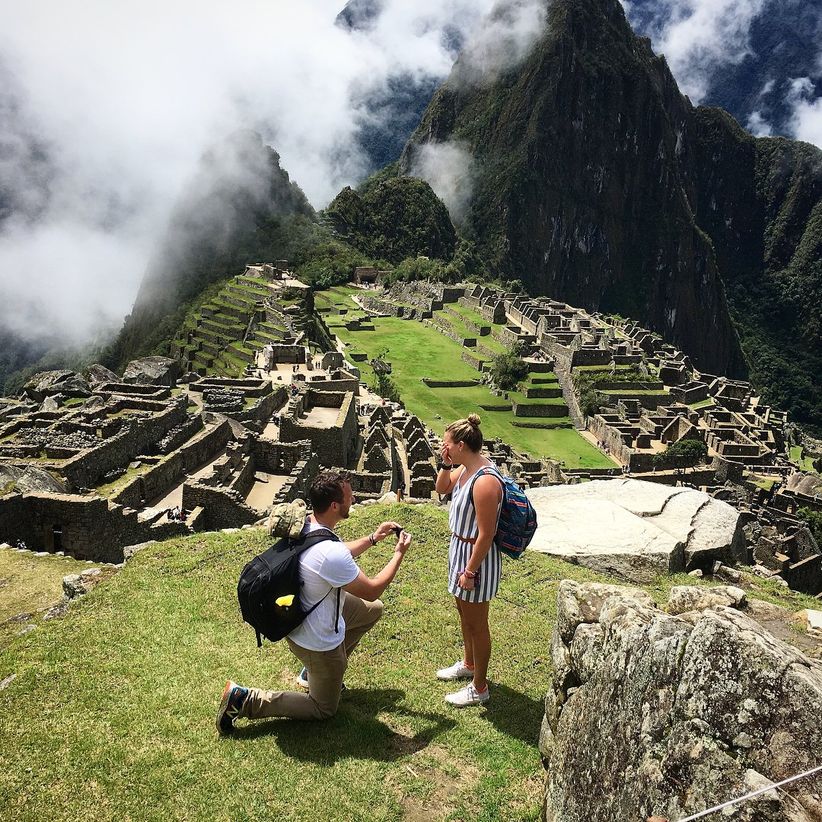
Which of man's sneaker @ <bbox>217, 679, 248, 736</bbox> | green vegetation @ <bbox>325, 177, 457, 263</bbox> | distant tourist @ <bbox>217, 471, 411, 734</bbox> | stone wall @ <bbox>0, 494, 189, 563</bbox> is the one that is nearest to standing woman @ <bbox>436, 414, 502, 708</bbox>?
distant tourist @ <bbox>217, 471, 411, 734</bbox>

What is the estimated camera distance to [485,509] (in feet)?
17.7

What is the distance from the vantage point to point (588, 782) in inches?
166

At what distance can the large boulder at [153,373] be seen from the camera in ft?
108

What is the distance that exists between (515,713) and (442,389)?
50.8 m

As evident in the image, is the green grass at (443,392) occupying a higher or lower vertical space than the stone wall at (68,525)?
lower

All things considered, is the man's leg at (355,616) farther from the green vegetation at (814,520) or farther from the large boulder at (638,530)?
the green vegetation at (814,520)

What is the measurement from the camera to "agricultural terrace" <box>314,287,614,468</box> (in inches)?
1848

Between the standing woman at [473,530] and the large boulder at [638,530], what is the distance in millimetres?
4228

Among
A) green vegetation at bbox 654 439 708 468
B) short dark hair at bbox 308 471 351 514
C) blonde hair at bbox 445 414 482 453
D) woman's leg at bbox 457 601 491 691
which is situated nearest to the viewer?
short dark hair at bbox 308 471 351 514

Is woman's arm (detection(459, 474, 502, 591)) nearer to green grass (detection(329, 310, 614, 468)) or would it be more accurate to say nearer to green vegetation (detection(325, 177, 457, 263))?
green grass (detection(329, 310, 614, 468))

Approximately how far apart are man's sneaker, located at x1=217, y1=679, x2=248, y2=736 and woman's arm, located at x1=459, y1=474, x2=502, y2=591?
1984mm

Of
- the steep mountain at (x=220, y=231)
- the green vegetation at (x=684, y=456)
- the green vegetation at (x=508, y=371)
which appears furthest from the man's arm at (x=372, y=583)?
the steep mountain at (x=220, y=231)

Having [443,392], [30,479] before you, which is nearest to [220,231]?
[443,392]

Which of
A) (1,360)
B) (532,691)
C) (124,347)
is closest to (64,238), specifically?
(1,360)
